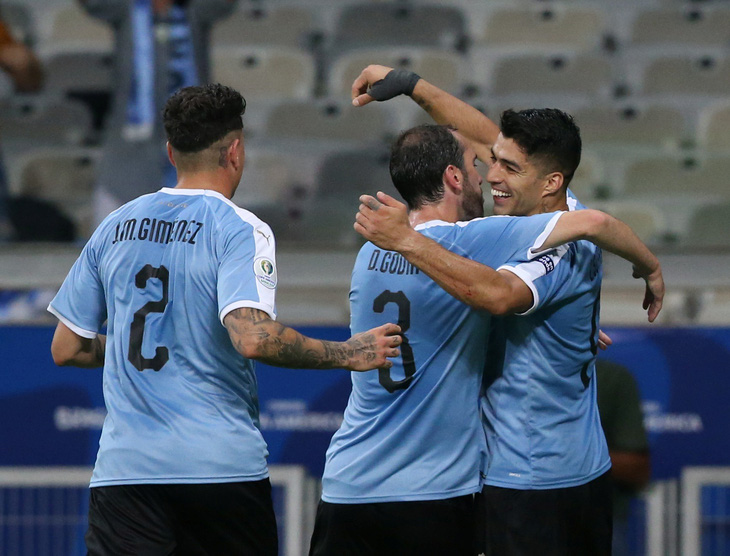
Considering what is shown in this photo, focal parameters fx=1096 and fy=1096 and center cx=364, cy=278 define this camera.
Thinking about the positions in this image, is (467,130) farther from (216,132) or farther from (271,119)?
(271,119)

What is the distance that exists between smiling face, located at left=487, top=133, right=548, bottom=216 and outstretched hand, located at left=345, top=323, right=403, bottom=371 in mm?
566

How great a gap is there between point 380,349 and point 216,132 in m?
0.72

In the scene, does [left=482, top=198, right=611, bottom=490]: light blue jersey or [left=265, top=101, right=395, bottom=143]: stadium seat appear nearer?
[left=482, top=198, right=611, bottom=490]: light blue jersey

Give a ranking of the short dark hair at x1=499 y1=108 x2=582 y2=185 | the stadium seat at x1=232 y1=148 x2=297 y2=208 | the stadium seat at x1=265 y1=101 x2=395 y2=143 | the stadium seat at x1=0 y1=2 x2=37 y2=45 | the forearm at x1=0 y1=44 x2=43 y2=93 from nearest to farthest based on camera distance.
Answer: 1. the short dark hair at x1=499 y1=108 x2=582 y2=185
2. the stadium seat at x1=232 y1=148 x2=297 y2=208
3. the forearm at x1=0 y1=44 x2=43 y2=93
4. the stadium seat at x1=265 y1=101 x2=395 y2=143
5. the stadium seat at x1=0 y1=2 x2=37 y2=45

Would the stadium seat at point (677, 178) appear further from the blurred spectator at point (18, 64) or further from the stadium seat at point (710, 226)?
the blurred spectator at point (18, 64)

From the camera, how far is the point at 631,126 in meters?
7.01

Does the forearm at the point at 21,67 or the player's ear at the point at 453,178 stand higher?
the forearm at the point at 21,67

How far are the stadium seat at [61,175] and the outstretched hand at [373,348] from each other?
13.0 ft

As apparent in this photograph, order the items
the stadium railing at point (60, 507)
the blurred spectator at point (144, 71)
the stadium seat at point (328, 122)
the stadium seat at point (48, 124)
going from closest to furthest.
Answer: the stadium railing at point (60, 507) < the blurred spectator at point (144, 71) < the stadium seat at point (328, 122) < the stadium seat at point (48, 124)

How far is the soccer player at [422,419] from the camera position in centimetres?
300

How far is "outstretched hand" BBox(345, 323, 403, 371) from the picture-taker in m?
2.80

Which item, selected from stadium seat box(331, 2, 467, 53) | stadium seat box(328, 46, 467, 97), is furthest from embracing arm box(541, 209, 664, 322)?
stadium seat box(331, 2, 467, 53)

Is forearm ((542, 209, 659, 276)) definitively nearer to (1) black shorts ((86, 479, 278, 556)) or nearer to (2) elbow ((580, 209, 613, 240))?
(2) elbow ((580, 209, 613, 240))

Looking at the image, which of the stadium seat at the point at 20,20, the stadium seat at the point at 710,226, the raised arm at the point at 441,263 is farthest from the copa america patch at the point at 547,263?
the stadium seat at the point at 20,20
